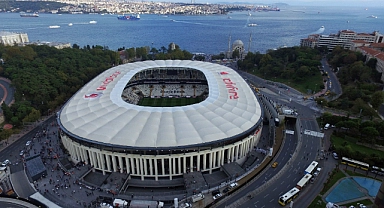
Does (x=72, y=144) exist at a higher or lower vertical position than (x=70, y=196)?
higher

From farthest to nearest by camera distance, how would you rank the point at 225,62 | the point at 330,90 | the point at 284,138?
1. the point at 225,62
2. the point at 330,90
3. the point at 284,138

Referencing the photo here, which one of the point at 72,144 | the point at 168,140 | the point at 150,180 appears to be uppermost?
the point at 168,140

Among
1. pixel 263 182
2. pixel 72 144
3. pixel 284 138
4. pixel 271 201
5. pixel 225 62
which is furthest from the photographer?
pixel 225 62

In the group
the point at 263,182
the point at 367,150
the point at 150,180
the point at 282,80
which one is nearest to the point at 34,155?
the point at 150,180

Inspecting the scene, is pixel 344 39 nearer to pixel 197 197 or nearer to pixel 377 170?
pixel 377 170

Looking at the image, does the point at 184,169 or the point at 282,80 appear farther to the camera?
the point at 282,80

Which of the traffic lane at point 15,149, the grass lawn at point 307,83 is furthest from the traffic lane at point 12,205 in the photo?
the grass lawn at point 307,83

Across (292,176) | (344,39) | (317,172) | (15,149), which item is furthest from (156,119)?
(344,39)

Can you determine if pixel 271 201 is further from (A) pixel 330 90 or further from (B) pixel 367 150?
(A) pixel 330 90
